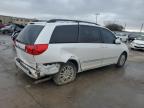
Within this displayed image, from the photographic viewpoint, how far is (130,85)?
4.99m

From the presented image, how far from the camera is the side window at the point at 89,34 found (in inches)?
193

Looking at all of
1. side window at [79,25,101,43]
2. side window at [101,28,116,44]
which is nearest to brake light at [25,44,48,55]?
side window at [79,25,101,43]

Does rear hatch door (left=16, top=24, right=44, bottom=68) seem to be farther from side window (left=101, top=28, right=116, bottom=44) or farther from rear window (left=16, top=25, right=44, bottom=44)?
side window (left=101, top=28, right=116, bottom=44)

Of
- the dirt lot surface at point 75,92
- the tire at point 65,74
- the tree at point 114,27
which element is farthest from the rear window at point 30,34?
the tree at point 114,27

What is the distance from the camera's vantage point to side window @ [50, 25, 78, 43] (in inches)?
164

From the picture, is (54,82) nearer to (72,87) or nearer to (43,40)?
(72,87)

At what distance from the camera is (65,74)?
180 inches

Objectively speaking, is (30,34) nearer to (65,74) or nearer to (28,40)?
(28,40)

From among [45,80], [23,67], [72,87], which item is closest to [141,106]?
[72,87]

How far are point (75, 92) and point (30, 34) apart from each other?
6.40 feet

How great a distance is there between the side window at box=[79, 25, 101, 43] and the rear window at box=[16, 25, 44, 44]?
1330 mm

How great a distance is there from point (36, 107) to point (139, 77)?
4107 millimetres

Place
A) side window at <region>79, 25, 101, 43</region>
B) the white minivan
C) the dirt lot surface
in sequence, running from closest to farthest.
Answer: the dirt lot surface
the white minivan
side window at <region>79, 25, 101, 43</region>

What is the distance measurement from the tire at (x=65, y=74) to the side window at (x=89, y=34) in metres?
0.86
